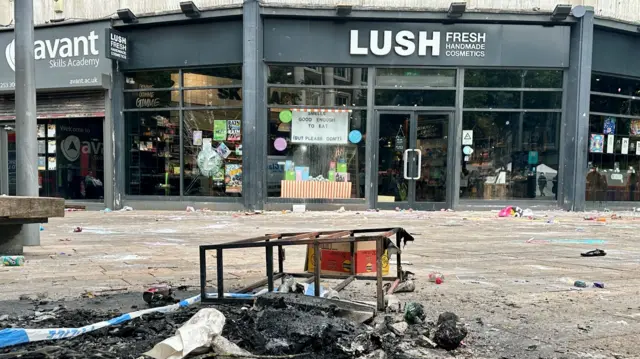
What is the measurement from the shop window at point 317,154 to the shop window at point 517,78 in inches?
131

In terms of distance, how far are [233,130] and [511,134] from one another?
7.62 m

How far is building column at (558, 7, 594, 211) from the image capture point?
1140 cm

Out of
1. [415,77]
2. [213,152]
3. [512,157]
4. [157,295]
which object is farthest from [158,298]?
[512,157]

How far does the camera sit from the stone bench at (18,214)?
4625 millimetres

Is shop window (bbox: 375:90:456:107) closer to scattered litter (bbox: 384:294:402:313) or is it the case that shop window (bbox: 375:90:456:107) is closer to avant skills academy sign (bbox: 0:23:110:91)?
avant skills academy sign (bbox: 0:23:110:91)

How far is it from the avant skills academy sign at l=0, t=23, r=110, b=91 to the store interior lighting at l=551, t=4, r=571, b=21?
12.1 metres

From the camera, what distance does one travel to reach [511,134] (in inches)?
465

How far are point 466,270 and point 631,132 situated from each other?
1109cm

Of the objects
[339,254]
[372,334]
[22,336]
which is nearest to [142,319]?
[22,336]

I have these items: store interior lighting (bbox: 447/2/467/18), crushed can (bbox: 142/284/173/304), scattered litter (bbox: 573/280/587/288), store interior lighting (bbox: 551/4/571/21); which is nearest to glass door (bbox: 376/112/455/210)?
store interior lighting (bbox: 447/2/467/18)

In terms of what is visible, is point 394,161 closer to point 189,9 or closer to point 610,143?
point 610,143

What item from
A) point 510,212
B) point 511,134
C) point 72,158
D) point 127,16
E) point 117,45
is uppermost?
point 127,16

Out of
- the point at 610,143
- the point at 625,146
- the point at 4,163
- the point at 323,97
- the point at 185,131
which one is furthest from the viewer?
the point at 4,163

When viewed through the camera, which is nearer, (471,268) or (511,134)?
(471,268)
